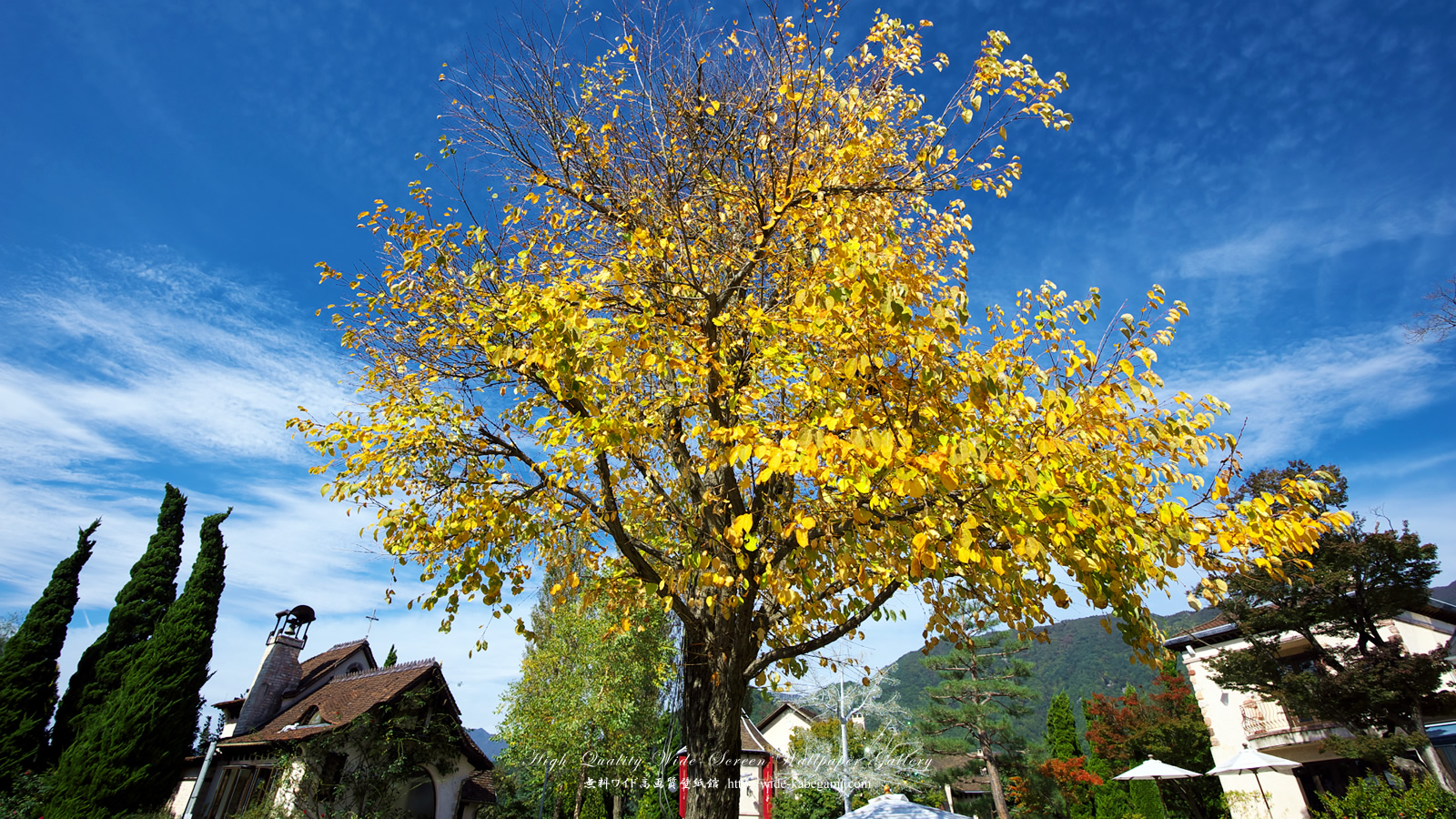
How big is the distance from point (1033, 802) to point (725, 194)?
1230 inches

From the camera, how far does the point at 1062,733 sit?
28.9m

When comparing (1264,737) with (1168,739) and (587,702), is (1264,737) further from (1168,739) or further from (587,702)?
(587,702)

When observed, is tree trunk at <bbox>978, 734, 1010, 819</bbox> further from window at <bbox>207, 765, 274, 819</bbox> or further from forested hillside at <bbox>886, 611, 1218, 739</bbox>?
forested hillside at <bbox>886, 611, 1218, 739</bbox>

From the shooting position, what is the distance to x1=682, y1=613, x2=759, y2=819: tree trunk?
196 inches

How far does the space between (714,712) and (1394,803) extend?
1383 centimetres

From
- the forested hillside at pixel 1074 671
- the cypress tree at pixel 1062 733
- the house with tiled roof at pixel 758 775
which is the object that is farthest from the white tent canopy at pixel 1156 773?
the forested hillside at pixel 1074 671

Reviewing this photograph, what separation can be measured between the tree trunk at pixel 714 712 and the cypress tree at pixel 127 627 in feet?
67.8

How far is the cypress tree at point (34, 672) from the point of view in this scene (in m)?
15.9

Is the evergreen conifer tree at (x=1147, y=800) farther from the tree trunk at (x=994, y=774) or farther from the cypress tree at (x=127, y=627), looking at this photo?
the cypress tree at (x=127, y=627)

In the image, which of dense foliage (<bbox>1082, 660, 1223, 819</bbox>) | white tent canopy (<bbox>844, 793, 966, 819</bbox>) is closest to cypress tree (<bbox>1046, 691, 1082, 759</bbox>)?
dense foliage (<bbox>1082, 660, 1223, 819</bbox>)

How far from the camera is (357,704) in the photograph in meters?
16.3

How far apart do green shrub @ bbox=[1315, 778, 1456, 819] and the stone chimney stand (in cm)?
2601

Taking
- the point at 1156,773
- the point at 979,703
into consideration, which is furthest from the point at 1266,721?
the point at 979,703

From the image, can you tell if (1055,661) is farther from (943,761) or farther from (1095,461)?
(1095,461)
